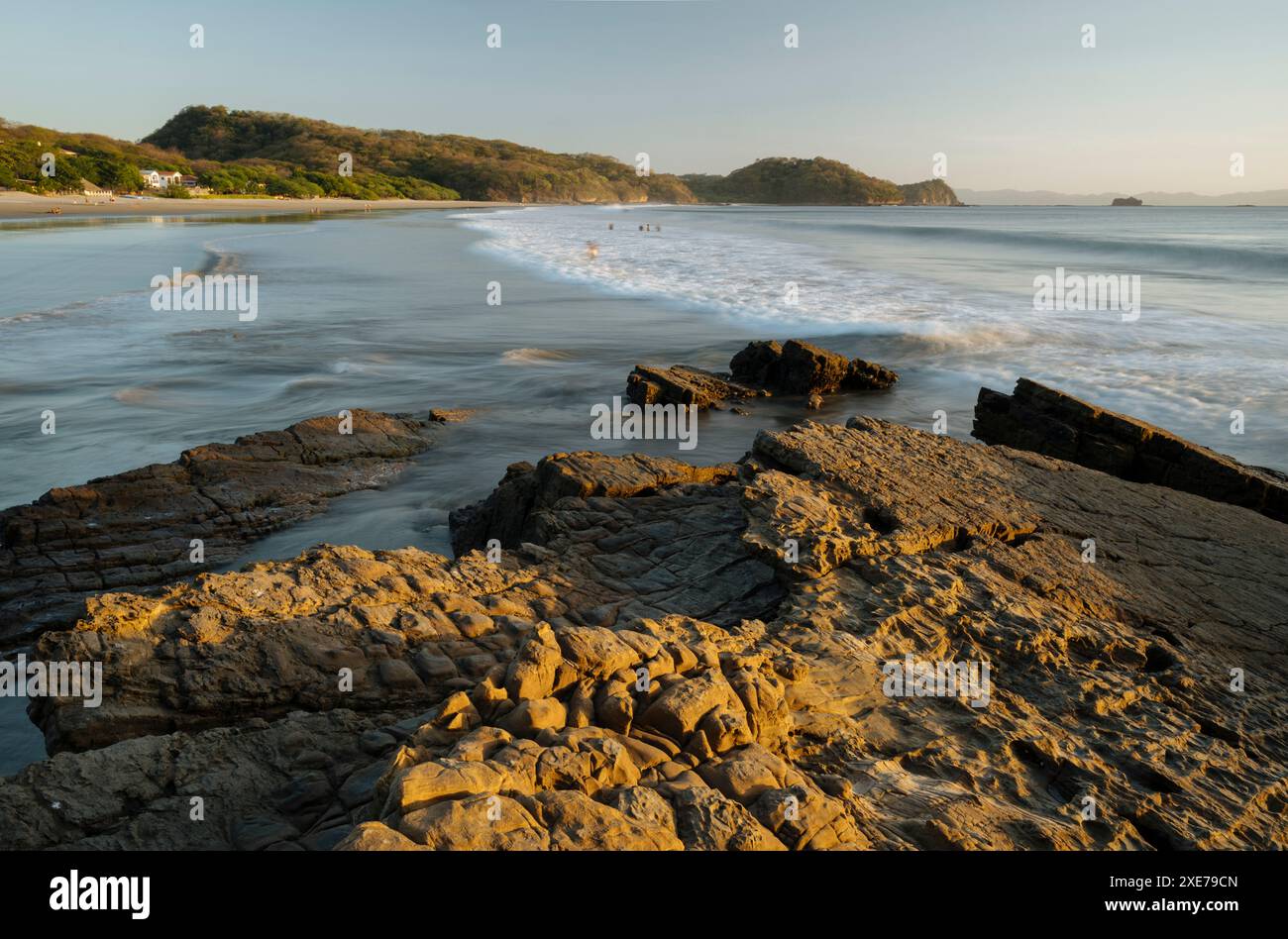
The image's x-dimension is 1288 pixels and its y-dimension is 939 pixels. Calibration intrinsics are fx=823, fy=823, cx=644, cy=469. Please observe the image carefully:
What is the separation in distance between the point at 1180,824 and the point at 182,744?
371cm

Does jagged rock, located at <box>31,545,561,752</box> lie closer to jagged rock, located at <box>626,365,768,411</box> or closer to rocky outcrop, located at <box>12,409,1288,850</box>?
rocky outcrop, located at <box>12,409,1288,850</box>

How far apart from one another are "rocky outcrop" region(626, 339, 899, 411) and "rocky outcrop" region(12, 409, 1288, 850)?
6111mm

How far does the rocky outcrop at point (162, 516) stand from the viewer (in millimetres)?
5551

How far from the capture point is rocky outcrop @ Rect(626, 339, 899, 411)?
11641mm

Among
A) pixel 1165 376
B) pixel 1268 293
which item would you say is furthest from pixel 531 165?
pixel 1165 376


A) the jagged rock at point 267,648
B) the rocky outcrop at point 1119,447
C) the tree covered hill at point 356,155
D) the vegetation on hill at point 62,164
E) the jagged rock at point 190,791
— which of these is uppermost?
the tree covered hill at point 356,155

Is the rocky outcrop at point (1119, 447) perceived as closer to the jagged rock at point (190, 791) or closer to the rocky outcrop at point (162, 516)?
the rocky outcrop at point (162, 516)

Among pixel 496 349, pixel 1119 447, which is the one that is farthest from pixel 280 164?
pixel 1119 447

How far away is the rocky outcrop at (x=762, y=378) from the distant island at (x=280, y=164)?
56.4 metres

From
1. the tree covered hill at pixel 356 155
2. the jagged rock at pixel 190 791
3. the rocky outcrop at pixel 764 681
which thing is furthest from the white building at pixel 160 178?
the jagged rock at pixel 190 791

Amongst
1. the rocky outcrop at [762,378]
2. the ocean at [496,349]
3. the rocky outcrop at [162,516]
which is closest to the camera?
the rocky outcrop at [162,516]

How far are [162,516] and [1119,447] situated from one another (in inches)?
315

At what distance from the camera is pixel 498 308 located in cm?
2156
